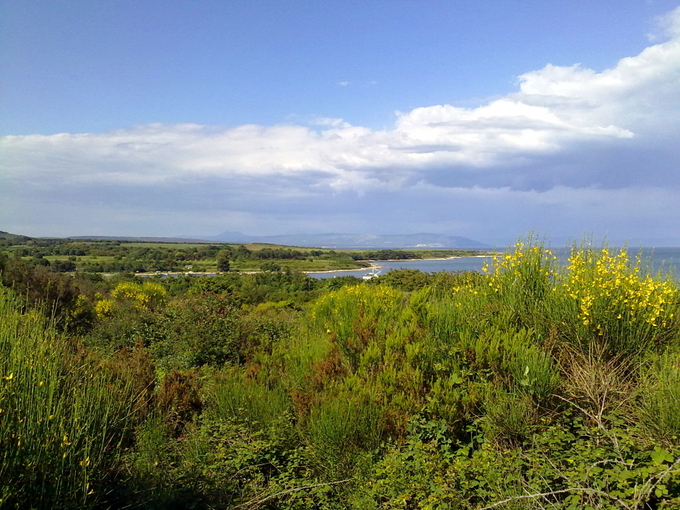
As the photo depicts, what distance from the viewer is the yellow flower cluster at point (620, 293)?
17.9 ft

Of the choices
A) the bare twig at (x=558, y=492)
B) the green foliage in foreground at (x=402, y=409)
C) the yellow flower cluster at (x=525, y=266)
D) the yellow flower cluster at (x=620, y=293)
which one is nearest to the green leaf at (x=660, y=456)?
the green foliage in foreground at (x=402, y=409)

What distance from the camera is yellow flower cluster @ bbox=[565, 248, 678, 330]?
17.9ft

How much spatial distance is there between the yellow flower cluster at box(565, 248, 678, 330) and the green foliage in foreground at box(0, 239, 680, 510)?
0.09 feet

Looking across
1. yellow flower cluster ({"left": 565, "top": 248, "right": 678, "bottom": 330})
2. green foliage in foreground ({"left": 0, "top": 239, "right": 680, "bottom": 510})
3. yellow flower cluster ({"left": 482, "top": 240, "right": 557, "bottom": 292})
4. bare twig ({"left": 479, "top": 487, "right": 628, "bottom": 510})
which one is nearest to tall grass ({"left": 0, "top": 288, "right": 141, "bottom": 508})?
green foliage in foreground ({"left": 0, "top": 239, "right": 680, "bottom": 510})

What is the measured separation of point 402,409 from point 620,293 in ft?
10.00

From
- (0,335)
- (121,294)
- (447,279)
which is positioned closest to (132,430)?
(0,335)

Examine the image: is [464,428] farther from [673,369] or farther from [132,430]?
[132,430]

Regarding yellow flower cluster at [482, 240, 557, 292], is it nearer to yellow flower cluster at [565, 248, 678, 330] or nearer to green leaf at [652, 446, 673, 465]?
yellow flower cluster at [565, 248, 678, 330]

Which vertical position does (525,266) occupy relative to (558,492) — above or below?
above

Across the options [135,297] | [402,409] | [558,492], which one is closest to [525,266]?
[402,409]

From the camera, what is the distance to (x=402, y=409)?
5.09 metres

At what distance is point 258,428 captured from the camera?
5.54 m

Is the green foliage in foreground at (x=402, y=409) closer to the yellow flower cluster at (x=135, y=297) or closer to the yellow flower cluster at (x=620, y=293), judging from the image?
the yellow flower cluster at (x=620, y=293)

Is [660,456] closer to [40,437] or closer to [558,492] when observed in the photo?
[558,492]
